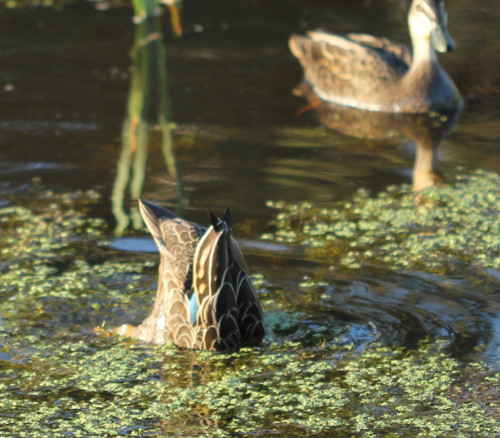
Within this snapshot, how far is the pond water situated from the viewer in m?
4.48

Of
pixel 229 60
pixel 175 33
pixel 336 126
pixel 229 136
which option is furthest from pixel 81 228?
pixel 175 33

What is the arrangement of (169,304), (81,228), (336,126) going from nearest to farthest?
(169,304)
(81,228)
(336,126)

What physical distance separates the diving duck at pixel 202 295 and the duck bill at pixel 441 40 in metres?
4.22

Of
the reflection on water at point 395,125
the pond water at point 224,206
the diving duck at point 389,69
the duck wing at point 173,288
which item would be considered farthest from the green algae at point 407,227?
the diving duck at point 389,69

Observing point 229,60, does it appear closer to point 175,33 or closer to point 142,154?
point 175,33

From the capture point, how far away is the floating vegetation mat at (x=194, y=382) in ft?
14.0

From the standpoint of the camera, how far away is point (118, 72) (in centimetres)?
1001

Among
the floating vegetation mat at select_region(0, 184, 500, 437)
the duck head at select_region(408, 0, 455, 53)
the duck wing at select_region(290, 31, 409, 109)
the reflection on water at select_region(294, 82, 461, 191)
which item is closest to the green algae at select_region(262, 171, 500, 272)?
the reflection on water at select_region(294, 82, 461, 191)

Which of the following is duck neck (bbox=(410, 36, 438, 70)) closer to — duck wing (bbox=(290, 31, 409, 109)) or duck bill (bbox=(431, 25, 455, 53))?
duck bill (bbox=(431, 25, 455, 53))

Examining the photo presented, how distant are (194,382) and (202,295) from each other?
1.43ft

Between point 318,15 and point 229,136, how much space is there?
3941mm

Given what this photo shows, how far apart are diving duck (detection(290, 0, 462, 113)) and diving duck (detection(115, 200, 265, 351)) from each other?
4.12 meters

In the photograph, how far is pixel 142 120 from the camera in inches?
344

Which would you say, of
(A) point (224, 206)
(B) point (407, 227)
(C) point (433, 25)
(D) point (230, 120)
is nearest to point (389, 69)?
(C) point (433, 25)
